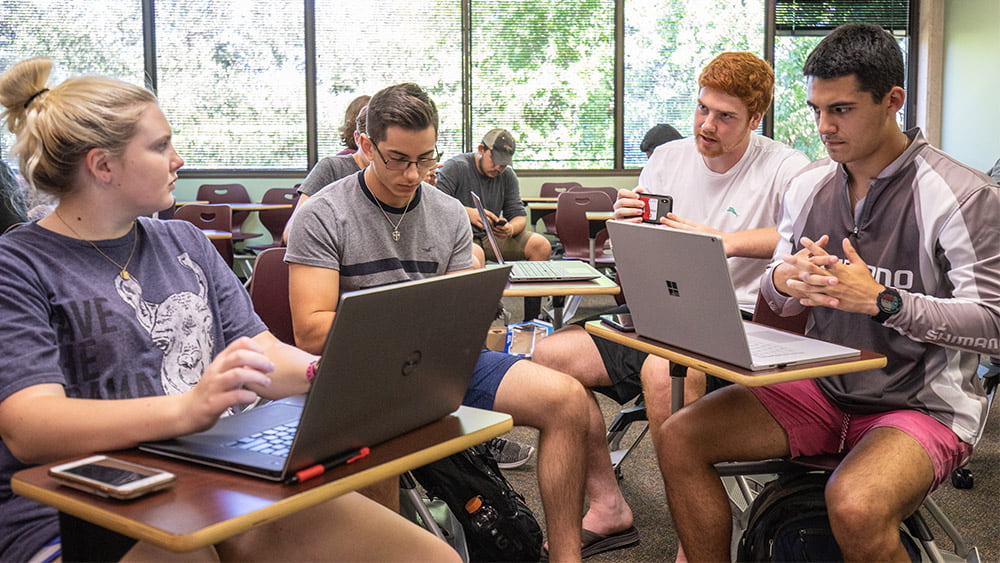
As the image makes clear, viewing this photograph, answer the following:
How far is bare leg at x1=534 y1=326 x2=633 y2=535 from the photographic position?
Answer: 2.63m

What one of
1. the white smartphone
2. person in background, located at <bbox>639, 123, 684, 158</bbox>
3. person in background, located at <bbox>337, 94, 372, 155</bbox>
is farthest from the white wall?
the white smartphone

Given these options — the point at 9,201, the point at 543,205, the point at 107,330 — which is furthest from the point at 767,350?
the point at 543,205

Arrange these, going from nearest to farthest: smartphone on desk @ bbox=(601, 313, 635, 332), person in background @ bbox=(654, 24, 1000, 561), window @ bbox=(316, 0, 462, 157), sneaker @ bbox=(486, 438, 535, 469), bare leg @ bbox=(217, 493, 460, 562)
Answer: bare leg @ bbox=(217, 493, 460, 562) < person in background @ bbox=(654, 24, 1000, 561) < smartphone on desk @ bbox=(601, 313, 635, 332) < sneaker @ bbox=(486, 438, 535, 469) < window @ bbox=(316, 0, 462, 157)

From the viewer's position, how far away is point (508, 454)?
3291 millimetres

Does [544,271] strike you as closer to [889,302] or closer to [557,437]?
[557,437]

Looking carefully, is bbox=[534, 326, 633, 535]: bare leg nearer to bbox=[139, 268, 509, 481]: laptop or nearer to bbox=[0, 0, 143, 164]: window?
bbox=[139, 268, 509, 481]: laptop

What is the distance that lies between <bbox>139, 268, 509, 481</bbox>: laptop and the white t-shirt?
1.60m

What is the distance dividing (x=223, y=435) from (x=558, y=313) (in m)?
2.28

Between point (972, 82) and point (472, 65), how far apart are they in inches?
190

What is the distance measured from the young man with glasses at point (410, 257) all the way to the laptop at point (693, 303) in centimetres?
35

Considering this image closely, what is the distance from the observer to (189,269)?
158 cm

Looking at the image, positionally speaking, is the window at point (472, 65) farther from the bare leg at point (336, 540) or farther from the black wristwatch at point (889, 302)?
the bare leg at point (336, 540)

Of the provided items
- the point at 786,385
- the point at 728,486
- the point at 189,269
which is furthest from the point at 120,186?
the point at 728,486

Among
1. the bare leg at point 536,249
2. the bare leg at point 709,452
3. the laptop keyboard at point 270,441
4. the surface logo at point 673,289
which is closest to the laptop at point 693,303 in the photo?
the surface logo at point 673,289
